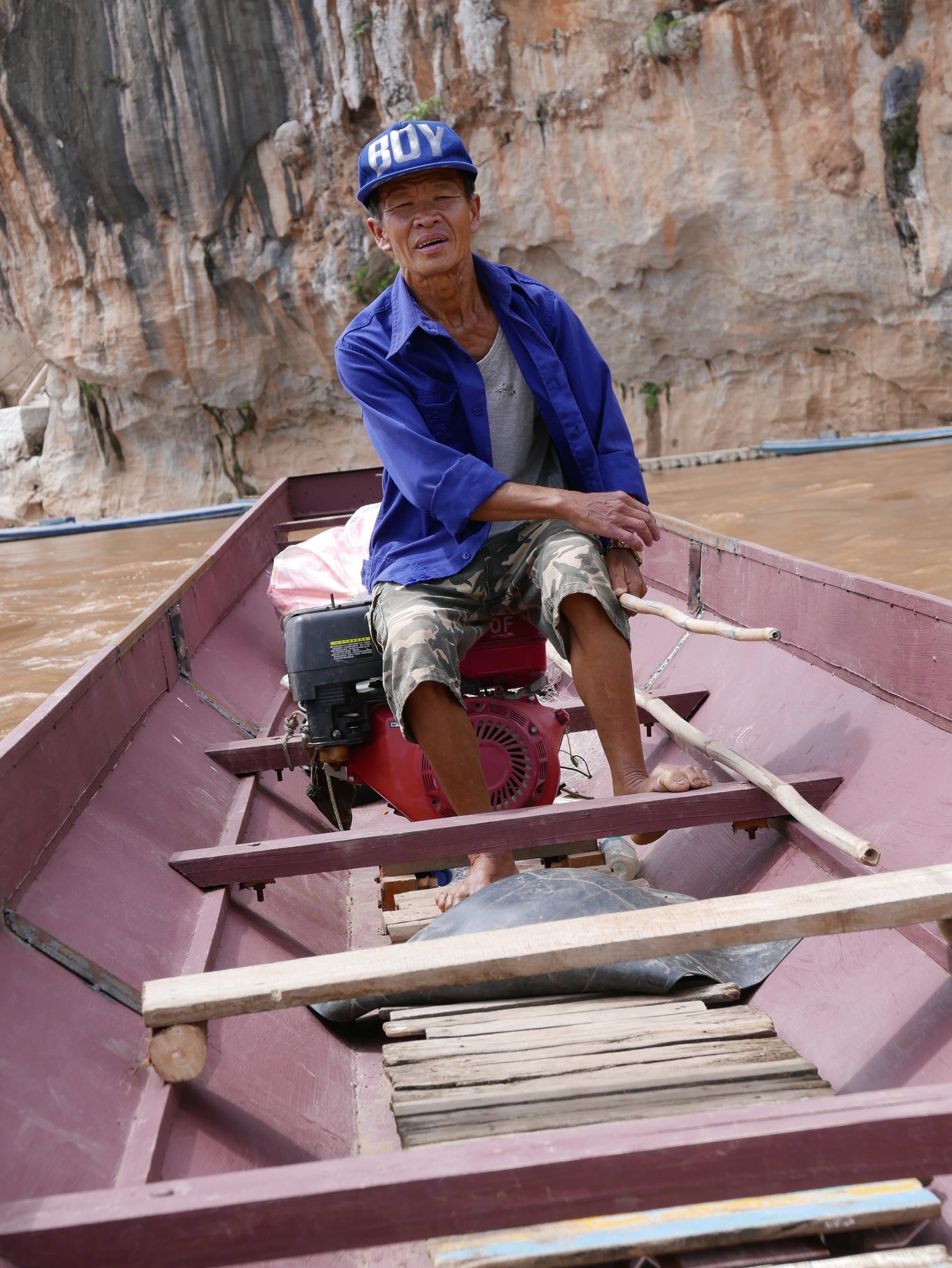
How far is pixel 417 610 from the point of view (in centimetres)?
191

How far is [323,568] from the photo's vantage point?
3398 millimetres

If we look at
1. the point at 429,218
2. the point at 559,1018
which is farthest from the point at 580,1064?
the point at 429,218

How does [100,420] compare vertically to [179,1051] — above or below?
above

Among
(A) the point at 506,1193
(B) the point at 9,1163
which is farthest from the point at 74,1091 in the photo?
(A) the point at 506,1193

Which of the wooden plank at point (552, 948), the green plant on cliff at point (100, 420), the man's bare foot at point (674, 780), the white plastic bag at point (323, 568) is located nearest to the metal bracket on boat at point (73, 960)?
the wooden plank at point (552, 948)

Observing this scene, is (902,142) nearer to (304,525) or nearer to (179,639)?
(304,525)

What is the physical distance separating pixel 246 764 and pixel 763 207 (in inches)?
476

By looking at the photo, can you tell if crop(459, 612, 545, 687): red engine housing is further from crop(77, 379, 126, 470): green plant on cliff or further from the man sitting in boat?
crop(77, 379, 126, 470): green plant on cliff

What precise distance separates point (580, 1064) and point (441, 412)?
1.22 metres

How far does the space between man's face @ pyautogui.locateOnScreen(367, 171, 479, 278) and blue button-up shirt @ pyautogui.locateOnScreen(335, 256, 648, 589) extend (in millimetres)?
98

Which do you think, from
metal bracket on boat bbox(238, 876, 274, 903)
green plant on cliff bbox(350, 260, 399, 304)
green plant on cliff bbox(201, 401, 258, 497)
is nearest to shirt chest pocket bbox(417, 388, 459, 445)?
metal bracket on boat bbox(238, 876, 274, 903)

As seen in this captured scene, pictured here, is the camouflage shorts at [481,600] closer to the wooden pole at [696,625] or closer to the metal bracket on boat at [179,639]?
the wooden pole at [696,625]

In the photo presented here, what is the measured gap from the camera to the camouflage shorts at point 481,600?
185 cm

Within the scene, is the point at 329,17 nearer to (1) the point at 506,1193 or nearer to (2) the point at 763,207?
(2) the point at 763,207
